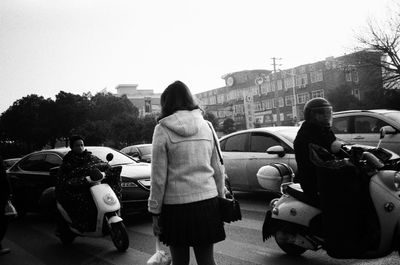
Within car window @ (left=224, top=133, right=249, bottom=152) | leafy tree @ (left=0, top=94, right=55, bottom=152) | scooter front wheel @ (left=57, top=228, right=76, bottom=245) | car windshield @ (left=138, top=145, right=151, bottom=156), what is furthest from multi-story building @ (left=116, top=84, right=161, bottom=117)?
scooter front wheel @ (left=57, top=228, right=76, bottom=245)

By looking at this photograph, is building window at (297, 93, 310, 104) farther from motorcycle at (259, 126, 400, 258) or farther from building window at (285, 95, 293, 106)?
motorcycle at (259, 126, 400, 258)

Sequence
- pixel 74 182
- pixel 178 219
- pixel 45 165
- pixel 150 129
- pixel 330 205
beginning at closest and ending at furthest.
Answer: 1. pixel 178 219
2. pixel 330 205
3. pixel 74 182
4. pixel 45 165
5. pixel 150 129

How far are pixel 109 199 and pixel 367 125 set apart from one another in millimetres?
6165

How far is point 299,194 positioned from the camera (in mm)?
4070

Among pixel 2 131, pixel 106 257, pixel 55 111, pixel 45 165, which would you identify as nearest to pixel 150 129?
pixel 55 111

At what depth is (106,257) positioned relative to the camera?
5.36 m

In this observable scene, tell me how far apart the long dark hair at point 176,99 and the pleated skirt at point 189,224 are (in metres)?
0.64

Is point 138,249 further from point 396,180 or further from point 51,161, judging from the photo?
point 51,161

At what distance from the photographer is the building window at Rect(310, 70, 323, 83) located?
201ft

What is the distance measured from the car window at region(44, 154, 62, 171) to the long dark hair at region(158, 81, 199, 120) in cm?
605

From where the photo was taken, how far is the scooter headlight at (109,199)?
18.4ft

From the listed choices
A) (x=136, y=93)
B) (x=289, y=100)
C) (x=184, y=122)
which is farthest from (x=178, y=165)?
(x=136, y=93)

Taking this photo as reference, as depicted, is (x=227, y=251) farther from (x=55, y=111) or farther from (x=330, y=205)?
(x=55, y=111)

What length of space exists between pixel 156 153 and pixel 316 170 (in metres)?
1.71
